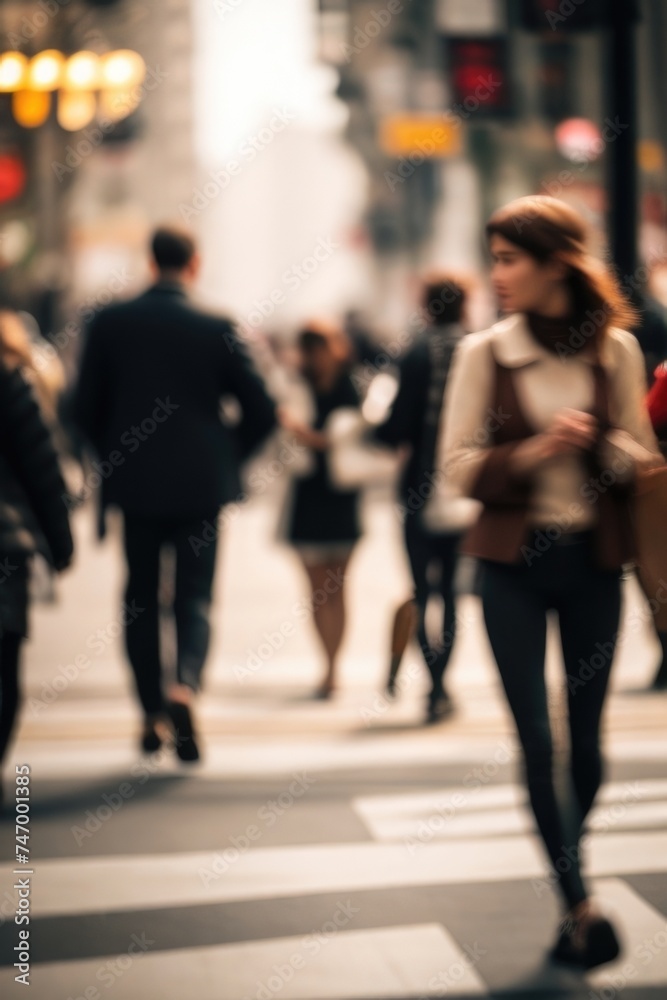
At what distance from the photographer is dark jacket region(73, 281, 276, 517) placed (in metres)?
6.52

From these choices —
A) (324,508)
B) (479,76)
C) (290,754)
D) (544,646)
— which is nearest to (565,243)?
(544,646)

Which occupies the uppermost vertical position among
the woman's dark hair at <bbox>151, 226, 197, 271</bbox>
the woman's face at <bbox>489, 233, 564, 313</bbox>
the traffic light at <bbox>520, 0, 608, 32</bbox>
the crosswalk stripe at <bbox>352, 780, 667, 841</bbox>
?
the traffic light at <bbox>520, 0, 608, 32</bbox>

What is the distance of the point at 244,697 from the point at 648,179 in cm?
1574

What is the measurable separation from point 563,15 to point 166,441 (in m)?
3.35

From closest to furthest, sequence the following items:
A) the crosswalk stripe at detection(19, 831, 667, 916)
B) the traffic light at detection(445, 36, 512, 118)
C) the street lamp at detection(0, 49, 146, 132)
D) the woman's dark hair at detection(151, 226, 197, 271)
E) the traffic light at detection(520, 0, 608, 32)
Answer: the crosswalk stripe at detection(19, 831, 667, 916) < the woman's dark hair at detection(151, 226, 197, 271) < the traffic light at detection(520, 0, 608, 32) < the traffic light at detection(445, 36, 512, 118) < the street lamp at detection(0, 49, 146, 132)

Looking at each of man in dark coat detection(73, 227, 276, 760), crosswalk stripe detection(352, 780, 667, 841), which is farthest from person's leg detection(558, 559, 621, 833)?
man in dark coat detection(73, 227, 276, 760)

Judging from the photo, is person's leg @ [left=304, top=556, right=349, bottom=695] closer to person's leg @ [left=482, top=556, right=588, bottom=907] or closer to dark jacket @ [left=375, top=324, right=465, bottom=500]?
dark jacket @ [left=375, top=324, right=465, bottom=500]

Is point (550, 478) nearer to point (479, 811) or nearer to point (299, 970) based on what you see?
point (299, 970)

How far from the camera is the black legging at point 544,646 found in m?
4.14

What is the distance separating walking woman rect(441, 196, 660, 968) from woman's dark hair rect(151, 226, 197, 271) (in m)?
2.64

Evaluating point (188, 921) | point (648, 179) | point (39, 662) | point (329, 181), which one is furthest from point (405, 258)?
point (329, 181)

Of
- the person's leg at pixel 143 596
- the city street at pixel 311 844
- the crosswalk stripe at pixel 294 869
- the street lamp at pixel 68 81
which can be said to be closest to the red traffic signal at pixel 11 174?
the street lamp at pixel 68 81

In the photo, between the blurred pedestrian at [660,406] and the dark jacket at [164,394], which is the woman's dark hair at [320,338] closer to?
the dark jacket at [164,394]

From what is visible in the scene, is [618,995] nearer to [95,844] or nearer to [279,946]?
[279,946]
